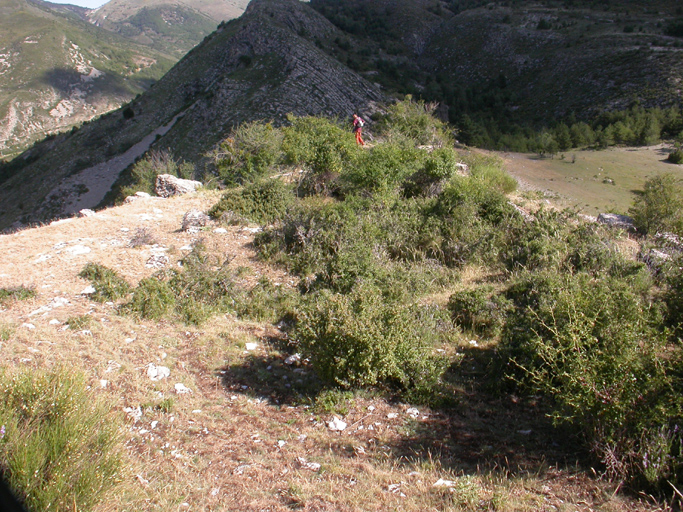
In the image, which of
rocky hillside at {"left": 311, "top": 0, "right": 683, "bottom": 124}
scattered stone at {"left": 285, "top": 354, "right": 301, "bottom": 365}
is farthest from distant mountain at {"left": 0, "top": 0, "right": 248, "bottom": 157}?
scattered stone at {"left": 285, "top": 354, "right": 301, "bottom": 365}

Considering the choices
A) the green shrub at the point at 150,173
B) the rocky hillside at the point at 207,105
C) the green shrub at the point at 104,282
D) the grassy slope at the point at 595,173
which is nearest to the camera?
the green shrub at the point at 104,282

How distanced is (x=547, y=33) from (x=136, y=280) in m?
49.4

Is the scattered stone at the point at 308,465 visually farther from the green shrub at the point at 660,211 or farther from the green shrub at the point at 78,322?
the green shrub at the point at 660,211

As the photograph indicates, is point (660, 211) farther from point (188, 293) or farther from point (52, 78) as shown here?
point (52, 78)

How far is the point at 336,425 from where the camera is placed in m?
4.24

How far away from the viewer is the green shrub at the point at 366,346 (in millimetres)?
4648

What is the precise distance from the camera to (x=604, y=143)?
79.4 feet

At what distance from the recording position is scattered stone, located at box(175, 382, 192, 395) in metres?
4.72

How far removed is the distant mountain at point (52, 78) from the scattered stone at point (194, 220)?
93.0 meters

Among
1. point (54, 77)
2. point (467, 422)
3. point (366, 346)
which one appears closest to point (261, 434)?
point (366, 346)

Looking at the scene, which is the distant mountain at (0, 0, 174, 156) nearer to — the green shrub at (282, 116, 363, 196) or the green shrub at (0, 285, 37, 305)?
the green shrub at (282, 116, 363, 196)

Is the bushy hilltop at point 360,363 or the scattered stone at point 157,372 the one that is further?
the scattered stone at point 157,372

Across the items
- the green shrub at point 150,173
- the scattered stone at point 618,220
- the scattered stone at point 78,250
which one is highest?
the scattered stone at point 618,220

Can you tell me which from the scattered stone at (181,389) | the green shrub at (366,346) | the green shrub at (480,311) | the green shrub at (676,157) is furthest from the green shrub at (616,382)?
the green shrub at (676,157)
